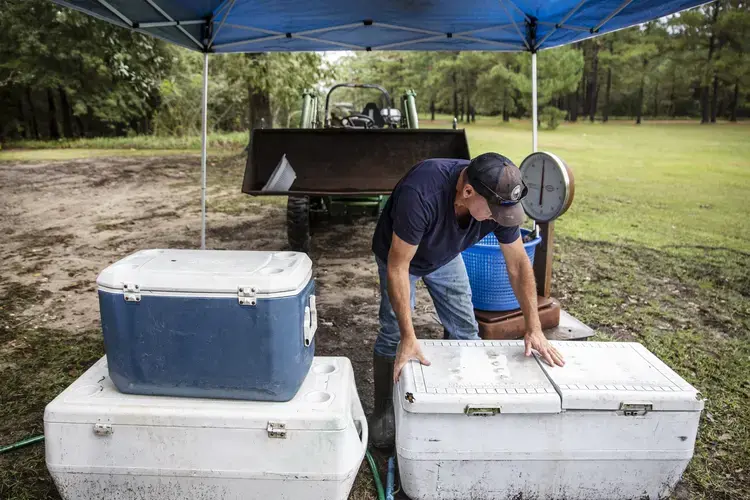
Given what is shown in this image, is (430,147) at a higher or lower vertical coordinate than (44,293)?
higher

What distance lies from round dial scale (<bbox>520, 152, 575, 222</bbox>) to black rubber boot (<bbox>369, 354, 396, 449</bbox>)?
1335mm

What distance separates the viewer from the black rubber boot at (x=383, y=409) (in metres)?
2.56

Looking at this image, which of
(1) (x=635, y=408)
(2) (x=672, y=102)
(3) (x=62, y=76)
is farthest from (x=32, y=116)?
(1) (x=635, y=408)

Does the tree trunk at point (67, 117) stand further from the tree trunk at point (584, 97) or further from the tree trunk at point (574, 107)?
the tree trunk at point (584, 97)

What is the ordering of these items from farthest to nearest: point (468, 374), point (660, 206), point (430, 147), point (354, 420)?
point (660, 206), point (430, 147), point (354, 420), point (468, 374)

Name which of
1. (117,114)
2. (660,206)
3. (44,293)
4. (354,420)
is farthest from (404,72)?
(354,420)

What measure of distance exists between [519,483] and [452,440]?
326 mm

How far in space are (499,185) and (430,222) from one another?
338 mm

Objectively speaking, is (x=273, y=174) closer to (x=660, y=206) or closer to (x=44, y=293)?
(x=44, y=293)

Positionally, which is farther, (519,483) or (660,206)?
(660,206)

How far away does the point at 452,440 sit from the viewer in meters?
1.98

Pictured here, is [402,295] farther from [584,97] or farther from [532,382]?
[584,97]

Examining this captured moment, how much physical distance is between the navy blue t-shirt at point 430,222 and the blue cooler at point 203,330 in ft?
1.61

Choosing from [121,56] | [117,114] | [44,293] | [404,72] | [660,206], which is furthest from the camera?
[404,72]
